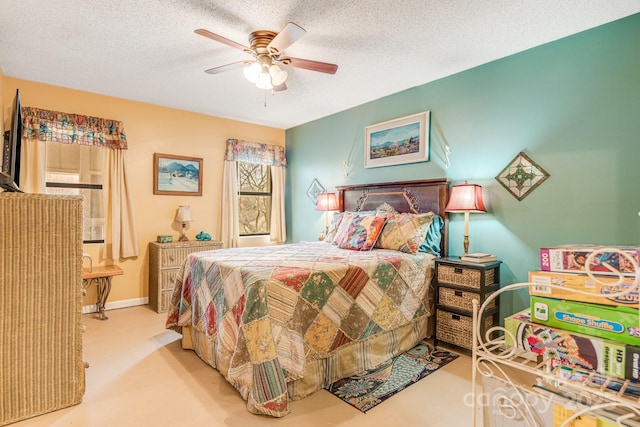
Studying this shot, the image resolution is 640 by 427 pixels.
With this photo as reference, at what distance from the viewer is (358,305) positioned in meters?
2.39

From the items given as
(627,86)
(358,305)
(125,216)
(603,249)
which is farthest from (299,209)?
(603,249)

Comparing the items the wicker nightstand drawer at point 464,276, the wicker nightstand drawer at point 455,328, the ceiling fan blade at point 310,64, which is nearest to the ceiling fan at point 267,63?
the ceiling fan blade at point 310,64

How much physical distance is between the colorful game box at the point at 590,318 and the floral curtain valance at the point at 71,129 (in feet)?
14.8

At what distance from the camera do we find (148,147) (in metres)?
4.30

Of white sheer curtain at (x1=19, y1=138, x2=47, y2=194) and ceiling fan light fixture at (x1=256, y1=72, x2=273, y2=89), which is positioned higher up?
ceiling fan light fixture at (x1=256, y1=72, x2=273, y2=89)

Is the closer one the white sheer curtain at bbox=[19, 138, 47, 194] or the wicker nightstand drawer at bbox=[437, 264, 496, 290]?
the wicker nightstand drawer at bbox=[437, 264, 496, 290]

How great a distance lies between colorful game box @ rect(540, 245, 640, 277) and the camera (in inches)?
35.1

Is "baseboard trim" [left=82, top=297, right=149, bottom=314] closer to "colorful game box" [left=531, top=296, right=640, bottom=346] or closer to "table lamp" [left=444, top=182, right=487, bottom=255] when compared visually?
"table lamp" [left=444, top=182, right=487, bottom=255]

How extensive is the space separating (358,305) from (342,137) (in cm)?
284

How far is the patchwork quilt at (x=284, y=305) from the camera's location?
6.21 ft

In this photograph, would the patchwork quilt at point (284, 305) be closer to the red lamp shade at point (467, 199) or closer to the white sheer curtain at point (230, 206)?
the red lamp shade at point (467, 199)

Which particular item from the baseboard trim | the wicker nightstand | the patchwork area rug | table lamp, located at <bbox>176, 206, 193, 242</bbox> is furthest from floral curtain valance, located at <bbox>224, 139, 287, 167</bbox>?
the patchwork area rug

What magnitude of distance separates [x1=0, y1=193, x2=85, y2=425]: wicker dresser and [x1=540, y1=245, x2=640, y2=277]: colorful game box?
2.49m

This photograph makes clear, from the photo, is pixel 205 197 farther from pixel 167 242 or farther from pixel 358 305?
pixel 358 305
